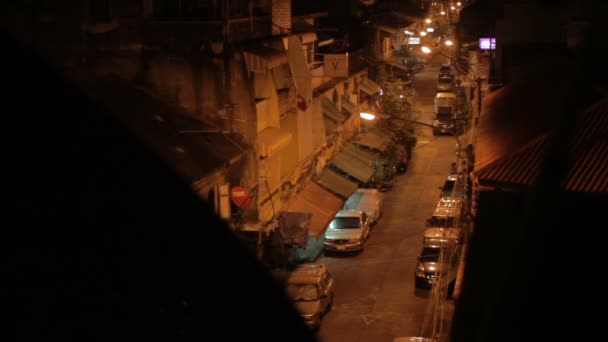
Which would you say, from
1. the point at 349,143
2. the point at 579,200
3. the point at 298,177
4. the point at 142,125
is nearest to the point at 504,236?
the point at 579,200

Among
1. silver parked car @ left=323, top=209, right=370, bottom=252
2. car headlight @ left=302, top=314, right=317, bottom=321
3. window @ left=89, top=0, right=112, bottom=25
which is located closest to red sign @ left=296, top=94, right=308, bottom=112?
silver parked car @ left=323, top=209, right=370, bottom=252

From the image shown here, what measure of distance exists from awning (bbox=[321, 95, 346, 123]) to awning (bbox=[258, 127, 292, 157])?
5.60 m

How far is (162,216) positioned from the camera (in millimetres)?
8727

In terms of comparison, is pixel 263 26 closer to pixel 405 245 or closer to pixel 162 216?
pixel 405 245

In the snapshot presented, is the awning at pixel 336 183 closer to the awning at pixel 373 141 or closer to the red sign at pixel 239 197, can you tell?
the awning at pixel 373 141

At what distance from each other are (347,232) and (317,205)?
1319mm

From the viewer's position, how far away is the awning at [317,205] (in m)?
21.3

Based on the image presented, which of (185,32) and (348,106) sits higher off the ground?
(185,32)

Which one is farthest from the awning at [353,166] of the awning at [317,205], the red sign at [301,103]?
the red sign at [301,103]

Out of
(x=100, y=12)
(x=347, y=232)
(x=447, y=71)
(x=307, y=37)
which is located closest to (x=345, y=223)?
(x=347, y=232)

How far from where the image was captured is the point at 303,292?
17.4 meters

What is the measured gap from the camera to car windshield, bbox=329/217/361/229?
76.4ft

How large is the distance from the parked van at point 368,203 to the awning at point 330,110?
2.65 meters

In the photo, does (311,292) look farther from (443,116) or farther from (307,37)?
(443,116)
